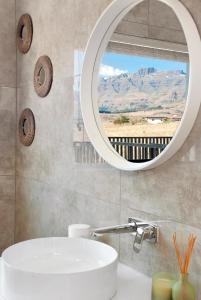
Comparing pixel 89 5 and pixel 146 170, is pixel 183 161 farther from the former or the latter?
pixel 89 5

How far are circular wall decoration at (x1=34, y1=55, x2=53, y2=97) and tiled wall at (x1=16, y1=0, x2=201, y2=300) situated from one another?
1.6 inches

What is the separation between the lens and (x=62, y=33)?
202 cm

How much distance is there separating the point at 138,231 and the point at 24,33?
63.9 inches

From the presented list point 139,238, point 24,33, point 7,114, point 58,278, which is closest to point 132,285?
point 139,238

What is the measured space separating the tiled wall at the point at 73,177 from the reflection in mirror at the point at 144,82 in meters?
0.10

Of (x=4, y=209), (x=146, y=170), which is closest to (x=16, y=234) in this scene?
(x=4, y=209)

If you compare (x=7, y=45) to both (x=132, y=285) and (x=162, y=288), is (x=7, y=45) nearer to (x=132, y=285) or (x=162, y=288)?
(x=132, y=285)

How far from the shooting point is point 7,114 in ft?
8.41

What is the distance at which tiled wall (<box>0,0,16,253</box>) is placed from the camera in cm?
256

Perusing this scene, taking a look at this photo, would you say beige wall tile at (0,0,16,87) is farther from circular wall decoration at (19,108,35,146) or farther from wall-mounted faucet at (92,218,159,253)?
wall-mounted faucet at (92,218,159,253)

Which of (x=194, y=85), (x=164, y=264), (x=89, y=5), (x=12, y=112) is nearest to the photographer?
(x=194, y=85)

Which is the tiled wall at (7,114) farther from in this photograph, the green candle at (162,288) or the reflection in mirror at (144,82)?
the green candle at (162,288)

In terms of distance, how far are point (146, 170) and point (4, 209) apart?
146 cm

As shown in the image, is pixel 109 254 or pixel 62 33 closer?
pixel 109 254
